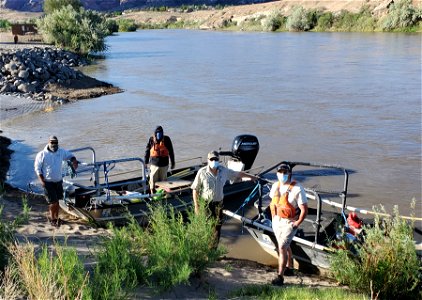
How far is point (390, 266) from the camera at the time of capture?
6.16 meters

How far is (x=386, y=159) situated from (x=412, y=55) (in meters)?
26.4

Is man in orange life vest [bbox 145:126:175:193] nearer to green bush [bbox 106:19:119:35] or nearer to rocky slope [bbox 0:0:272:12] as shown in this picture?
green bush [bbox 106:19:119:35]

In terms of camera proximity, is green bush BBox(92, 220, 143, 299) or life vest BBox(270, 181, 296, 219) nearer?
green bush BBox(92, 220, 143, 299)

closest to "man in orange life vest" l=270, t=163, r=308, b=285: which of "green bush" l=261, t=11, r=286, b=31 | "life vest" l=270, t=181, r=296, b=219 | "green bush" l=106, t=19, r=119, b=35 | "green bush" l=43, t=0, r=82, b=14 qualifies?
"life vest" l=270, t=181, r=296, b=219

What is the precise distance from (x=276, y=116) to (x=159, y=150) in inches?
453

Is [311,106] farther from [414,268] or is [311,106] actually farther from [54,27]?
[54,27]

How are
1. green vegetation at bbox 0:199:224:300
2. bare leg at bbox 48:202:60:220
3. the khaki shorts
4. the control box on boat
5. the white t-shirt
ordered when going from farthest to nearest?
1. the control box on boat
2. bare leg at bbox 48:202:60:220
3. the khaki shorts
4. the white t-shirt
5. green vegetation at bbox 0:199:224:300

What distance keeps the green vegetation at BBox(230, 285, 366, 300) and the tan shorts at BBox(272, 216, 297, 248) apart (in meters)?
0.69

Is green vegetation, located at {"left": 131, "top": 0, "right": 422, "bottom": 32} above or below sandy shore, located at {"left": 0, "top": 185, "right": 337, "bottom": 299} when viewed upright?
above

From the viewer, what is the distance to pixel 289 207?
6.66m

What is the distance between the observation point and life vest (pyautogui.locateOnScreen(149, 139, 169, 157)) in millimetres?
9789

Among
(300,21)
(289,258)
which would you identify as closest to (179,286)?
(289,258)

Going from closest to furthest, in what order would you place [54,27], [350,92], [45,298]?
1. [45,298]
2. [350,92]
3. [54,27]

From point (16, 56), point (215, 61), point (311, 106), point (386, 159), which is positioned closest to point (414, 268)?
point (386, 159)
